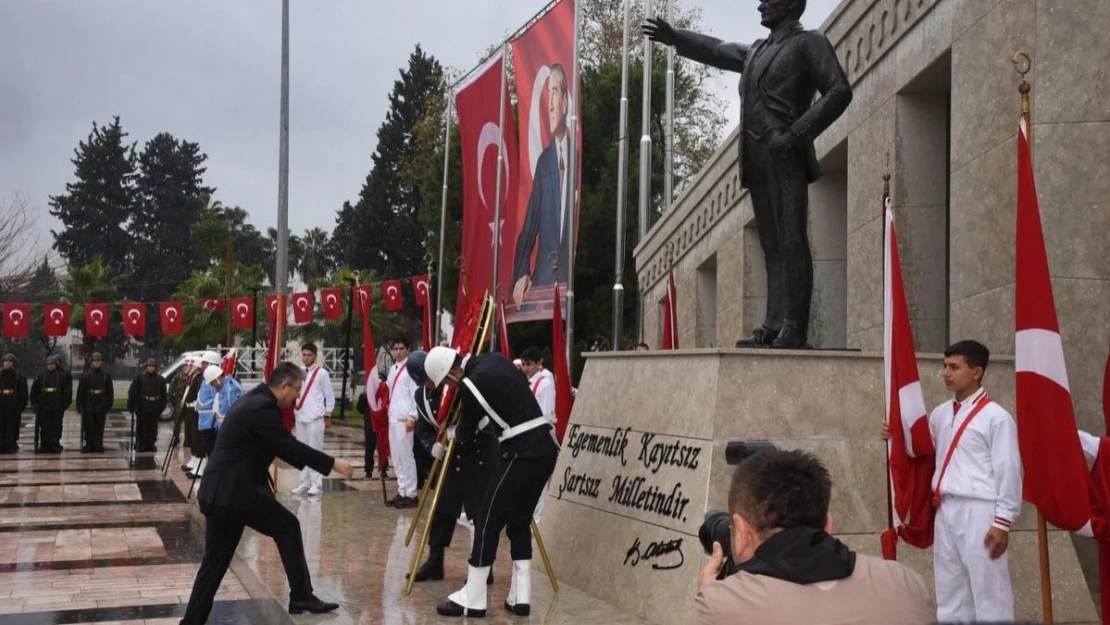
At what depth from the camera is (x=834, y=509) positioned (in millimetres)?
7312

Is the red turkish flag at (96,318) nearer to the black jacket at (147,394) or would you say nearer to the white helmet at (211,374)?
the black jacket at (147,394)

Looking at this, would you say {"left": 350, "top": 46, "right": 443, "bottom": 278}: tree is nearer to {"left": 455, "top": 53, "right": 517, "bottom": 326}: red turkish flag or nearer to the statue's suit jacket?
{"left": 455, "top": 53, "right": 517, "bottom": 326}: red turkish flag

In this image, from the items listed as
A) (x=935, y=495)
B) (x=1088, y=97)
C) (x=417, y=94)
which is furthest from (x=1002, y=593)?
(x=417, y=94)

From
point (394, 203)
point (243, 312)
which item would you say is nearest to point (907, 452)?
point (243, 312)

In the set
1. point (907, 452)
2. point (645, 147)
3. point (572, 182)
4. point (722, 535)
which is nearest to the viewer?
point (722, 535)

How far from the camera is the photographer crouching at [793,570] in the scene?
8.75ft

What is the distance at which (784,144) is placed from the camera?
788 centimetres

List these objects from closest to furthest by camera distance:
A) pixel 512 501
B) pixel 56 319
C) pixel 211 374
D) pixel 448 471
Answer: pixel 512 501
pixel 448 471
pixel 211 374
pixel 56 319

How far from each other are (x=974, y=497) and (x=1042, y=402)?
26.1 inches

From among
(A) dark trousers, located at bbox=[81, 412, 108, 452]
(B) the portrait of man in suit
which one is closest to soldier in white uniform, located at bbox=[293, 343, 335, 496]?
(B) the portrait of man in suit

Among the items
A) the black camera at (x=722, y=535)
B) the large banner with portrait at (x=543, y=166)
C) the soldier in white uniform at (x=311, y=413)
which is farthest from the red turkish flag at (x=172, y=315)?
the black camera at (x=722, y=535)

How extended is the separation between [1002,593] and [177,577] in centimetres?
682

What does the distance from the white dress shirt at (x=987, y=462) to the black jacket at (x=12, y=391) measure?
71.7 ft

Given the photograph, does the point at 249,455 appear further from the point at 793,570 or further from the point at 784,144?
the point at 793,570
